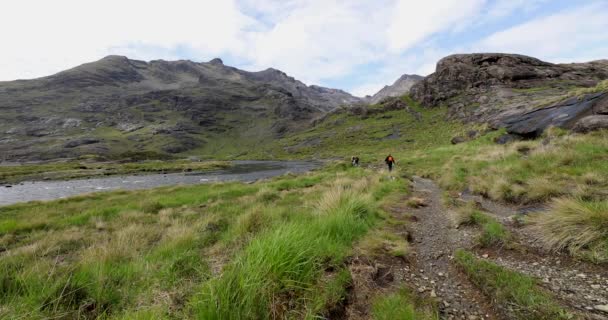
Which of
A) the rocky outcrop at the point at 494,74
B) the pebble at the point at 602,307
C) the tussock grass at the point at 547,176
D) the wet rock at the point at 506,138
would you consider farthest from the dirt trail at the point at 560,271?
the rocky outcrop at the point at 494,74

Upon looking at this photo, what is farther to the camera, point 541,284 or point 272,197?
point 272,197

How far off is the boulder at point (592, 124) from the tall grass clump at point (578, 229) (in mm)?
17080

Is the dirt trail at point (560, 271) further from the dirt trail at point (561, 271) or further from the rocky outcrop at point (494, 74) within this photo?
the rocky outcrop at point (494, 74)

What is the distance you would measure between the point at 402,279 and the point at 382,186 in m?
10.3

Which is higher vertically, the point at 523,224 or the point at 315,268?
the point at 315,268

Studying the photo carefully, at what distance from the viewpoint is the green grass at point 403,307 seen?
124 inches

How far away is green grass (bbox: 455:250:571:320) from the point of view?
3.06 metres

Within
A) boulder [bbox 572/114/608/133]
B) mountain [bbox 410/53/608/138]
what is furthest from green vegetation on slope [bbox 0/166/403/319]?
mountain [bbox 410/53/608/138]

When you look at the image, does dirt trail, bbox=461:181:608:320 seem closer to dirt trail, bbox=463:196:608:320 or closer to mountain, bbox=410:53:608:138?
dirt trail, bbox=463:196:608:320

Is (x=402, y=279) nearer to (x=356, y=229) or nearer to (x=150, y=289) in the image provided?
(x=356, y=229)

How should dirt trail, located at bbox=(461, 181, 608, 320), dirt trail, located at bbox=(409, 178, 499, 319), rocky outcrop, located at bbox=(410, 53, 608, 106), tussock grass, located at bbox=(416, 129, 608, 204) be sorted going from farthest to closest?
rocky outcrop, located at bbox=(410, 53, 608, 106) → tussock grass, located at bbox=(416, 129, 608, 204) → dirt trail, located at bbox=(409, 178, 499, 319) → dirt trail, located at bbox=(461, 181, 608, 320)

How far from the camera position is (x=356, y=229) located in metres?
6.10

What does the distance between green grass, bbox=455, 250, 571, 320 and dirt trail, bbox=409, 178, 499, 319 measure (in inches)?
6.9

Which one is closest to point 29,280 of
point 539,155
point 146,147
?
point 539,155
